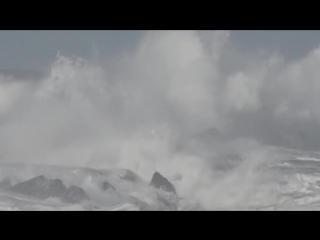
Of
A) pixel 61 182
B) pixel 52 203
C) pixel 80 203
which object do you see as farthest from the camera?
pixel 61 182

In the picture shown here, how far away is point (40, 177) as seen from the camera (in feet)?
216

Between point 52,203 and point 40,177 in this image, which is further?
point 40,177
